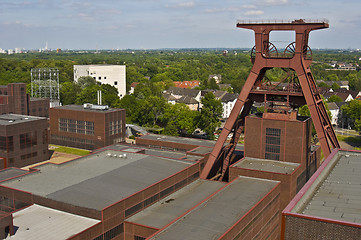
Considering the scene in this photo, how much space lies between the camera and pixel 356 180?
3203 centimetres

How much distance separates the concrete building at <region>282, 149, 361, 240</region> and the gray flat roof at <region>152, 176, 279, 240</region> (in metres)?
8.80

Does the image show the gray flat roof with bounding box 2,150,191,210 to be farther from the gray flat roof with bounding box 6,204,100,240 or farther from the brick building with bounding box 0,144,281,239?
the gray flat roof with bounding box 6,204,100,240

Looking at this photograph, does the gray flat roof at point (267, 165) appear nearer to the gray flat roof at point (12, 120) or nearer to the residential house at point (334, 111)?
the gray flat roof at point (12, 120)

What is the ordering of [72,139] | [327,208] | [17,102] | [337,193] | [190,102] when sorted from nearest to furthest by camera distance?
1. [327,208]
2. [337,193]
3. [72,139]
4. [17,102]
5. [190,102]

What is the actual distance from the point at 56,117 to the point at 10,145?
65.4ft

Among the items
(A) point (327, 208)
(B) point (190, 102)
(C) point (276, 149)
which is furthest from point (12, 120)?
(B) point (190, 102)

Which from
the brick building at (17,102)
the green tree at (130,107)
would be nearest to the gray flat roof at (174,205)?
the brick building at (17,102)

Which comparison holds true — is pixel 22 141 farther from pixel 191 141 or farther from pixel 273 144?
pixel 273 144

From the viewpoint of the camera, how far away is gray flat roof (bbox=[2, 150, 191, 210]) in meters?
40.6

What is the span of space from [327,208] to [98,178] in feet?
91.8

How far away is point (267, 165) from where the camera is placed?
165 ft

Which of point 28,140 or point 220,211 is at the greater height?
point 28,140

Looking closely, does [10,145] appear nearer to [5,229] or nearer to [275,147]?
[5,229]

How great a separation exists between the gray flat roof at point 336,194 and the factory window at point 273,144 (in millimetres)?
13275
